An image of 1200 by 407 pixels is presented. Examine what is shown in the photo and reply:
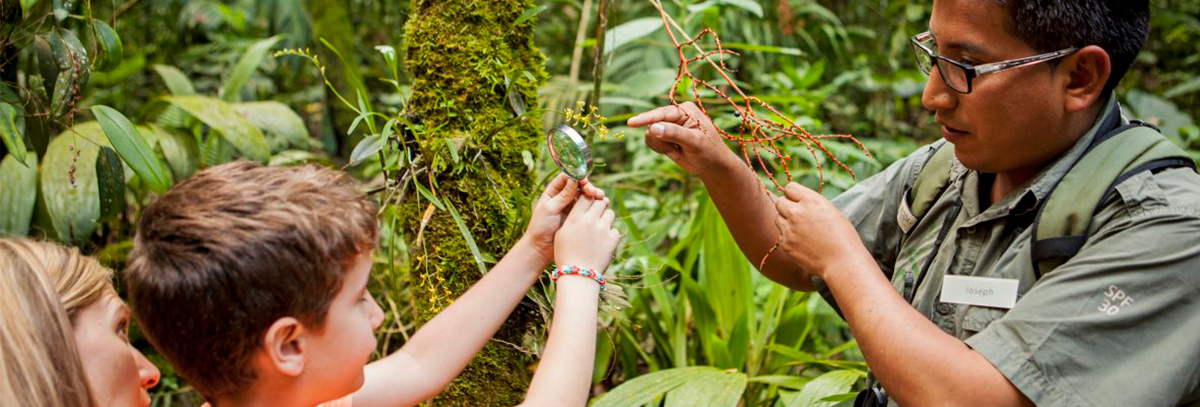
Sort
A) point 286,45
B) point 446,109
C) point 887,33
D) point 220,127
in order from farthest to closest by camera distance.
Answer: point 887,33 < point 286,45 < point 220,127 < point 446,109

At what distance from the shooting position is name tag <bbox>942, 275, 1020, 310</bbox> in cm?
150

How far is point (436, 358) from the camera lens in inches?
66.6

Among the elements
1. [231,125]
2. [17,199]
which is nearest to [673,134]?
[231,125]

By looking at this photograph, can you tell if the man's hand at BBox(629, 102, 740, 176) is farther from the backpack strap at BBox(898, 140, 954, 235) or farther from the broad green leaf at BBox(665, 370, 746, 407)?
the broad green leaf at BBox(665, 370, 746, 407)

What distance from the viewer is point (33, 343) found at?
4.19ft

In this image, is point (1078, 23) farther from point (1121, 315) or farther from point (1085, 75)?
point (1121, 315)

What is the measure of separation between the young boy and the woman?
0.09 meters

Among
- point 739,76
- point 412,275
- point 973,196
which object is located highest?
point 973,196

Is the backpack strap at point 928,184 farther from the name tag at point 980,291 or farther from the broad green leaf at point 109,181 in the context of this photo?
the broad green leaf at point 109,181

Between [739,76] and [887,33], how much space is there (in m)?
1.41

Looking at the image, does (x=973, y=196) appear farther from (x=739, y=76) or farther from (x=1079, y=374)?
(x=739, y=76)

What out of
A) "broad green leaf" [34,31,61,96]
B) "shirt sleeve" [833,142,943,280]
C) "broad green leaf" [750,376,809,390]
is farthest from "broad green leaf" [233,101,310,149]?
"shirt sleeve" [833,142,943,280]

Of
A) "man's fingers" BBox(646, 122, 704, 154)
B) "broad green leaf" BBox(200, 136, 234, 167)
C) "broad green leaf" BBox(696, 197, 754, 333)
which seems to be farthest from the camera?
"broad green leaf" BBox(200, 136, 234, 167)

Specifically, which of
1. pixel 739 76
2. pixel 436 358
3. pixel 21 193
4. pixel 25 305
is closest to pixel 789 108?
pixel 739 76
